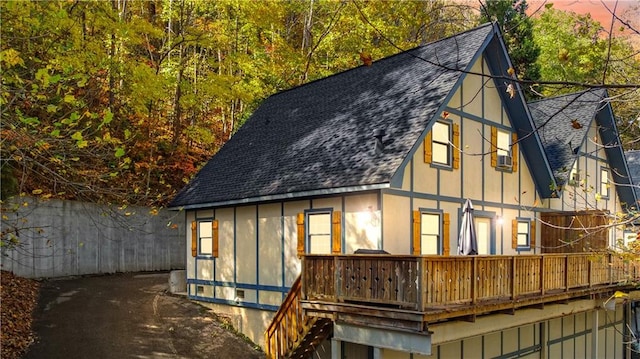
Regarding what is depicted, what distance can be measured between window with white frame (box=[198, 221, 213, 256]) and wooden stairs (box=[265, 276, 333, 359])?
4.72m

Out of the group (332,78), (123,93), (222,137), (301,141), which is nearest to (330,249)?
(301,141)

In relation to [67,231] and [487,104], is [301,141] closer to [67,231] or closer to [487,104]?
[487,104]

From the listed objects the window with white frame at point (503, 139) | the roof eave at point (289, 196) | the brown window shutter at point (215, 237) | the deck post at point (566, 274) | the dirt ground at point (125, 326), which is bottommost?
the dirt ground at point (125, 326)

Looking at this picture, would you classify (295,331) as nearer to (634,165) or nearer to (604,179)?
(604,179)

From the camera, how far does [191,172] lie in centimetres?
2609

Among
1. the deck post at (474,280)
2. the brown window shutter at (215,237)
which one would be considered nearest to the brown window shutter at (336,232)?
the deck post at (474,280)

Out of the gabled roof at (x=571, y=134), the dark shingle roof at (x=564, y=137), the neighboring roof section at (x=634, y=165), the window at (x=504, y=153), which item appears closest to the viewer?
the window at (x=504, y=153)

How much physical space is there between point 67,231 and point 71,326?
702 centimetres

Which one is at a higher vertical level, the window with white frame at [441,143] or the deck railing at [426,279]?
the window with white frame at [441,143]

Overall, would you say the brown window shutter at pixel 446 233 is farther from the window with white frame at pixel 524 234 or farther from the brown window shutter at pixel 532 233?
the brown window shutter at pixel 532 233

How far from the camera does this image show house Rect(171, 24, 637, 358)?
976cm

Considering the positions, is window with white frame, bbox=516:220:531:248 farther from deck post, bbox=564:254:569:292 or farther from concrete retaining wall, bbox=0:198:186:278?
concrete retaining wall, bbox=0:198:186:278

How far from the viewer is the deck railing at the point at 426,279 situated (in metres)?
8.94

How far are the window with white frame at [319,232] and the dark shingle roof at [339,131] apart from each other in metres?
0.85
